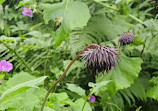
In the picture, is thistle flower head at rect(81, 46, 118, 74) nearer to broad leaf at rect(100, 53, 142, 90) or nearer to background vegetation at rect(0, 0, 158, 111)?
background vegetation at rect(0, 0, 158, 111)

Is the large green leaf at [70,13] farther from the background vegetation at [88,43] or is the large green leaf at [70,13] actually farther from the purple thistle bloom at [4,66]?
the purple thistle bloom at [4,66]

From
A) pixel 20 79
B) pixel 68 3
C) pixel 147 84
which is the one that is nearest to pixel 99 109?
pixel 147 84

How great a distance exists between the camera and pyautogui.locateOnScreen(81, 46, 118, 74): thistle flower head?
654 millimetres

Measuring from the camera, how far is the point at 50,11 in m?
1.09

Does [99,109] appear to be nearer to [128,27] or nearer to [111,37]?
[111,37]

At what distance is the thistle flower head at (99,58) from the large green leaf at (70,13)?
0.37 m

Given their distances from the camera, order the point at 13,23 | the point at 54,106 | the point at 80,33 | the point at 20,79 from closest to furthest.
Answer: the point at 54,106, the point at 20,79, the point at 80,33, the point at 13,23

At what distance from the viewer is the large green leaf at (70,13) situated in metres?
1.03

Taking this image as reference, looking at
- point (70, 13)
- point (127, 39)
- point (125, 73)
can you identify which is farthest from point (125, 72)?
point (70, 13)

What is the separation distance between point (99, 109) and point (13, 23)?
1.77 metres

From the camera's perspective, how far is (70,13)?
106 centimetres

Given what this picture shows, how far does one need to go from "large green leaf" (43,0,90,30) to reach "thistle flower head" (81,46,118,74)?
0.37 metres

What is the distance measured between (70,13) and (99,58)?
49 centimetres

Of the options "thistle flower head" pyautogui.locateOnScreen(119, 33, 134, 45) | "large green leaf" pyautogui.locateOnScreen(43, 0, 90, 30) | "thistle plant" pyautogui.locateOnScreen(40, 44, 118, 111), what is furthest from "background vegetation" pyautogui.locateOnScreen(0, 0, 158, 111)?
"thistle plant" pyautogui.locateOnScreen(40, 44, 118, 111)
